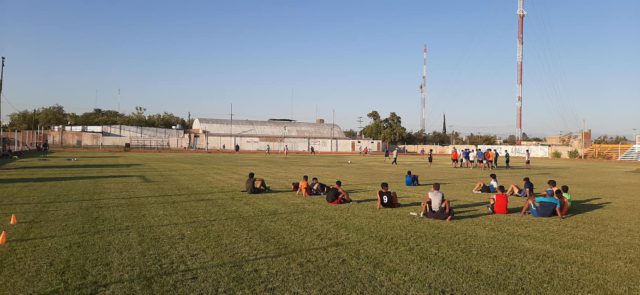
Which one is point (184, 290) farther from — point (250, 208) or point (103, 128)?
point (103, 128)

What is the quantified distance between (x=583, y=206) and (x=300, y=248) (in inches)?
452

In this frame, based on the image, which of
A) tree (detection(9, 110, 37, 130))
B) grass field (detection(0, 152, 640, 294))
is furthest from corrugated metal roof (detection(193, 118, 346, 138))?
grass field (detection(0, 152, 640, 294))

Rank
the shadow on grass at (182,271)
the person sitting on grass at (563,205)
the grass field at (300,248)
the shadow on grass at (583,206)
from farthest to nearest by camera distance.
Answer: the shadow on grass at (583,206)
the person sitting on grass at (563,205)
the grass field at (300,248)
the shadow on grass at (182,271)

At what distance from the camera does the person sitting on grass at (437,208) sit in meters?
12.1

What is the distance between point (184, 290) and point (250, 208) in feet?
23.9

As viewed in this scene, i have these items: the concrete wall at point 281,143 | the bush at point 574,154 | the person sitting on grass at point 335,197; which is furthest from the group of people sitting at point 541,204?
the concrete wall at point 281,143

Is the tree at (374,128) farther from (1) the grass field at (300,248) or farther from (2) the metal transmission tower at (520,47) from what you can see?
(1) the grass field at (300,248)

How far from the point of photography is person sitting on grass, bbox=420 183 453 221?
1205 centimetres

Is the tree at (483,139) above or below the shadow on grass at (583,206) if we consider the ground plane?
above

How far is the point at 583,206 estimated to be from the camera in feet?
49.6

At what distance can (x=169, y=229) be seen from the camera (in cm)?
1031

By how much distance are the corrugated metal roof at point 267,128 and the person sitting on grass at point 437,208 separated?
287 ft

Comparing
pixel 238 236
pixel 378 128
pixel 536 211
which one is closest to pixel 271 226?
pixel 238 236

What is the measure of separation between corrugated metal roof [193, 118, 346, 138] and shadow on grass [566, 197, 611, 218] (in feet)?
282
